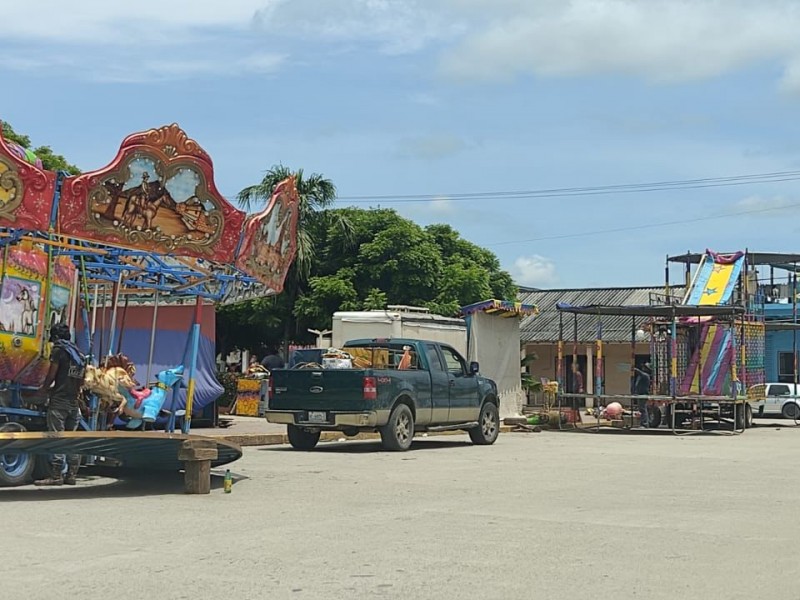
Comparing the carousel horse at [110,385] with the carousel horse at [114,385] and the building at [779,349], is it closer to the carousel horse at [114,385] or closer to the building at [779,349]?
the carousel horse at [114,385]

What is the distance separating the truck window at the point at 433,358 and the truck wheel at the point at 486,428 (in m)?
1.88

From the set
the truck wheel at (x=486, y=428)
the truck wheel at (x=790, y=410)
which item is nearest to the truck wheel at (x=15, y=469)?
the truck wheel at (x=486, y=428)

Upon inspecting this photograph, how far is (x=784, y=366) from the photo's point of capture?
47.9 meters

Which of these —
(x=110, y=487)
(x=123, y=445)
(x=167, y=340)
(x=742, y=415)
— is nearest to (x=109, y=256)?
(x=110, y=487)

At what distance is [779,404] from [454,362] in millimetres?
23880

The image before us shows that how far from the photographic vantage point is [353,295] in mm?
36250

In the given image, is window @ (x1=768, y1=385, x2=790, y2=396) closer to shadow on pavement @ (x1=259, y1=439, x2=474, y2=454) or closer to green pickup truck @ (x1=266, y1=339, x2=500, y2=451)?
shadow on pavement @ (x1=259, y1=439, x2=474, y2=454)

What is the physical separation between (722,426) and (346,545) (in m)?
24.9

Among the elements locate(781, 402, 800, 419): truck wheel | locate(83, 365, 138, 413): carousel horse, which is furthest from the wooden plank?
locate(781, 402, 800, 419): truck wheel

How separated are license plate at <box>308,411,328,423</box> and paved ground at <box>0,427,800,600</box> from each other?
104 inches

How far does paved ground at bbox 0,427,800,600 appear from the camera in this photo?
7.46 meters

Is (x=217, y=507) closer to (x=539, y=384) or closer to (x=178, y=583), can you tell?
(x=178, y=583)

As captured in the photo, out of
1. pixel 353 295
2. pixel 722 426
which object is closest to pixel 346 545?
pixel 722 426

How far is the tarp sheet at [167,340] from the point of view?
20719 mm
